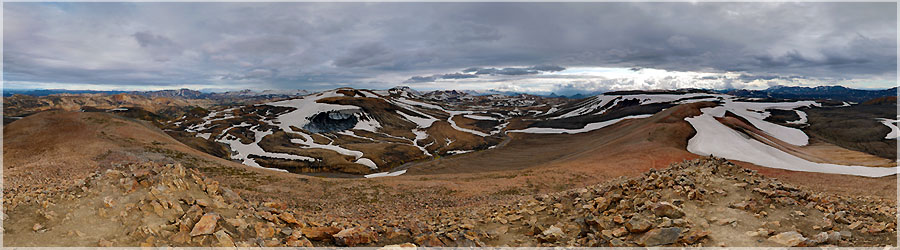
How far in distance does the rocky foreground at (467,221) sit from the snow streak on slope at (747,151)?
30.4 m

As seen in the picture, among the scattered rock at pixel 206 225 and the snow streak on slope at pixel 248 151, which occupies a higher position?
the scattered rock at pixel 206 225

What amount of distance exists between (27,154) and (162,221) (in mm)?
30305

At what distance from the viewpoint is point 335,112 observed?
110 metres

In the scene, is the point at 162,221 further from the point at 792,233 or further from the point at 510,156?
the point at 510,156

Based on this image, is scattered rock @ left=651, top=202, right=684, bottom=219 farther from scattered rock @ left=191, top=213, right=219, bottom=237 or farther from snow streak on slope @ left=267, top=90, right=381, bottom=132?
snow streak on slope @ left=267, top=90, right=381, bottom=132

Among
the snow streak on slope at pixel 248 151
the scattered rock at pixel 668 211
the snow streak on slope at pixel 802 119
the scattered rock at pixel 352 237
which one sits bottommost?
the snow streak on slope at pixel 248 151

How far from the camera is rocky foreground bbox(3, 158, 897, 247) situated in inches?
283

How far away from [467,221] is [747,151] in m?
47.0

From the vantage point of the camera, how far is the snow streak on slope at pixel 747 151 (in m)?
32.5

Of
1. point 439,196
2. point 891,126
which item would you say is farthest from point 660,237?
point 891,126

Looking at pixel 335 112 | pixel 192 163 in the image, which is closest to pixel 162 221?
pixel 192 163

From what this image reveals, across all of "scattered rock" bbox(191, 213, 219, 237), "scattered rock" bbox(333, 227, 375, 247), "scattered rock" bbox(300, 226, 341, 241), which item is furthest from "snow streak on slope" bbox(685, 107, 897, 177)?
"scattered rock" bbox(191, 213, 219, 237)

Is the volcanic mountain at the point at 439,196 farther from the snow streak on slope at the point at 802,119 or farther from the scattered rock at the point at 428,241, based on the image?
the snow streak on slope at the point at 802,119

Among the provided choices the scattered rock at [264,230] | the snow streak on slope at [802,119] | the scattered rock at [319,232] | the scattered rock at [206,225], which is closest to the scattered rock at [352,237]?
the scattered rock at [319,232]
